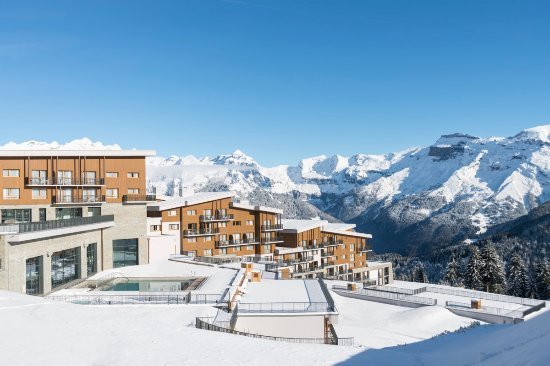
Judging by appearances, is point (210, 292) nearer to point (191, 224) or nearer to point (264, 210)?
point (191, 224)

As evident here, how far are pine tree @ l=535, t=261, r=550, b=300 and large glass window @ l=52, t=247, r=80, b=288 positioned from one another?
74.9 metres

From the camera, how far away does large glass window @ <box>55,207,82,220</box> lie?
46.1 meters

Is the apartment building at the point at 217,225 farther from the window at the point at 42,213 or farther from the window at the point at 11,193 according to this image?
the window at the point at 11,193

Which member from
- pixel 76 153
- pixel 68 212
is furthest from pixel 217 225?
pixel 76 153

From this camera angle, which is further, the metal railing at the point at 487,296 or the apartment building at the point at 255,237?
the apartment building at the point at 255,237

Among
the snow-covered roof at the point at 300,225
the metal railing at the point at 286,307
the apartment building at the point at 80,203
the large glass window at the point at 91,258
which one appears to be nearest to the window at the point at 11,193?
the apartment building at the point at 80,203

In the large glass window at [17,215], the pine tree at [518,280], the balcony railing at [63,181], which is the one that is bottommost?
the pine tree at [518,280]

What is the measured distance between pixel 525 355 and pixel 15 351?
1765 centimetres

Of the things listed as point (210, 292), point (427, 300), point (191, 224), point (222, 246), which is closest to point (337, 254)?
point (222, 246)

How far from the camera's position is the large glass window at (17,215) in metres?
44.2

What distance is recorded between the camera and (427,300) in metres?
44.0

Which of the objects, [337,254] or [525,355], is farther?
[337,254]

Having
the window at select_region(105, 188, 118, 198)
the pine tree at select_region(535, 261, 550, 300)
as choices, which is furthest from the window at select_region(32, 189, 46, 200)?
the pine tree at select_region(535, 261, 550, 300)

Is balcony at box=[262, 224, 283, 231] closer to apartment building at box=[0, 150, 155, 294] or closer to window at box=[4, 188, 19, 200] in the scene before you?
apartment building at box=[0, 150, 155, 294]
